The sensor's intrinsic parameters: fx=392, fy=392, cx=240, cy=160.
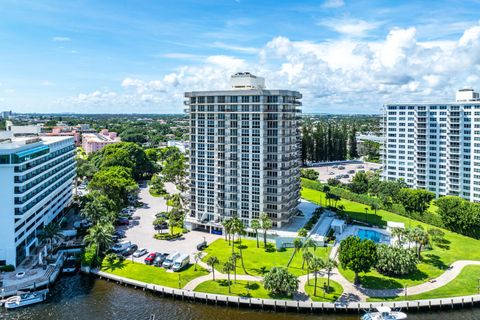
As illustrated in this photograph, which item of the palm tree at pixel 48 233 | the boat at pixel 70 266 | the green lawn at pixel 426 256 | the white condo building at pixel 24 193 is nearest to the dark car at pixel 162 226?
the boat at pixel 70 266

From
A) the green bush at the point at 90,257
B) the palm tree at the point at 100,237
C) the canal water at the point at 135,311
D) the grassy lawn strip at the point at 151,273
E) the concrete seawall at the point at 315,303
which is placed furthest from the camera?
the palm tree at the point at 100,237

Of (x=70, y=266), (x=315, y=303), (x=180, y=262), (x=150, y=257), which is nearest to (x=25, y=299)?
(x=70, y=266)

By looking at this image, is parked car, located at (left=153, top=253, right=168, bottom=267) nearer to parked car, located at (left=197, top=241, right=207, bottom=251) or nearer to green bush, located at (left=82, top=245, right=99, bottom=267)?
parked car, located at (left=197, top=241, right=207, bottom=251)

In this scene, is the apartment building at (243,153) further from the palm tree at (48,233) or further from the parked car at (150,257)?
the palm tree at (48,233)

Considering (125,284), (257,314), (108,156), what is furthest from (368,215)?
(108,156)

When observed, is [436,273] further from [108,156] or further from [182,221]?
[108,156]

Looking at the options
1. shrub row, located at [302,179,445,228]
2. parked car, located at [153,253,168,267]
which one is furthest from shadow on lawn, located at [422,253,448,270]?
parked car, located at [153,253,168,267]
